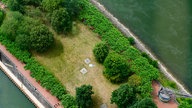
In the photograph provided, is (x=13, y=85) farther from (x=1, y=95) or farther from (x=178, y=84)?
(x=178, y=84)

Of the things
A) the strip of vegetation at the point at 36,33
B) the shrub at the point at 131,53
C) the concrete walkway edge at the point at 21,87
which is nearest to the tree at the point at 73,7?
the strip of vegetation at the point at 36,33

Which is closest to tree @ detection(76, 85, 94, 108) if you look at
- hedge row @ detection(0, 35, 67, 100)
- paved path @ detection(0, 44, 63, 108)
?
hedge row @ detection(0, 35, 67, 100)

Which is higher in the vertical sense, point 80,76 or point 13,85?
point 80,76

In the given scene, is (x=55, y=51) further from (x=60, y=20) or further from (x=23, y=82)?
(x=23, y=82)

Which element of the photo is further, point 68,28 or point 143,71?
point 68,28

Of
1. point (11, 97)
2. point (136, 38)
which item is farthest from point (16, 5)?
point (136, 38)

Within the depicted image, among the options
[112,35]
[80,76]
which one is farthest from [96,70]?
[112,35]
